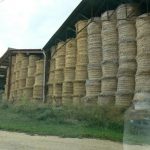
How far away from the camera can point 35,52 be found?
3475 cm

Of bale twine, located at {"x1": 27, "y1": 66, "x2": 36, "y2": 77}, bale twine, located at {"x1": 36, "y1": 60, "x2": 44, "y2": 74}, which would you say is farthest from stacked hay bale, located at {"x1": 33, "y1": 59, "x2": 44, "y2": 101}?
bale twine, located at {"x1": 27, "y1": 66, "x2": 36, "y2": 77}

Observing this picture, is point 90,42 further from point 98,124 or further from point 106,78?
point 98,124

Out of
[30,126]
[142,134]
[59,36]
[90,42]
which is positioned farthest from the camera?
[59,36]

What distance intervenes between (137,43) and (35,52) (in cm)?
1423

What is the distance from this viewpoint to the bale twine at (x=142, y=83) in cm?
2017

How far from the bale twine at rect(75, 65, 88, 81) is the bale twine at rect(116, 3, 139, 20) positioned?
4.10 metres

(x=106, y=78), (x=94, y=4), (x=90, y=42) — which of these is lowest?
(x=106, y=78)

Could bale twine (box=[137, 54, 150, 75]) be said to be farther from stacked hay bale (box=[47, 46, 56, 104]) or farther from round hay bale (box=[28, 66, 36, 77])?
round hay bale (box=[28, 66, 36, 77])

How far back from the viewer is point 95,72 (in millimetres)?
24750

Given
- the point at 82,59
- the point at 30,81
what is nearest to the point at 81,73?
the point at 82,59

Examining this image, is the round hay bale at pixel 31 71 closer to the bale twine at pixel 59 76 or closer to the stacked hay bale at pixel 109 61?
the bale twine at pixel 59 76

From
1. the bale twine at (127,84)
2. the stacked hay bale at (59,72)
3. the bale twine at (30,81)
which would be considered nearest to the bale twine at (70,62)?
the stacked hay bale at (59,72)

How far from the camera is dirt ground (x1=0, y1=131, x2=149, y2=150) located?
46.8ft

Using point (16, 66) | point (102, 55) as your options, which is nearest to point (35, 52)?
point (16, 66)
